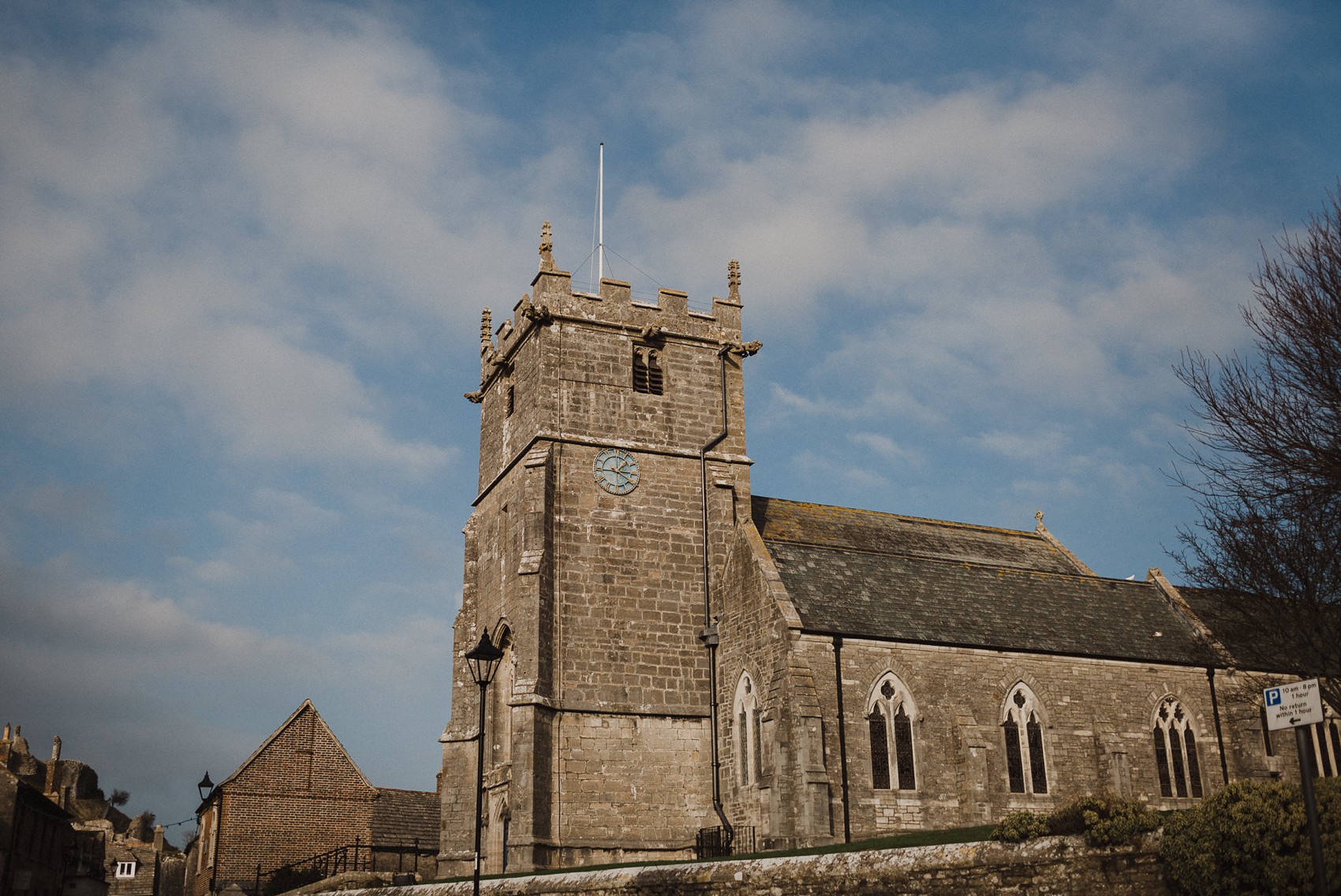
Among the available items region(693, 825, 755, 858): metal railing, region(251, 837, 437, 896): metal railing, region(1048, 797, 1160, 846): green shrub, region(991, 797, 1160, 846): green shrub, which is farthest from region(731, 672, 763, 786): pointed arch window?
region(251, 837, 437, 896): metal railing

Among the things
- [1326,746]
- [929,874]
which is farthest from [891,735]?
[1326,746]

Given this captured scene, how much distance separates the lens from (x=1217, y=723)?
32.1 m

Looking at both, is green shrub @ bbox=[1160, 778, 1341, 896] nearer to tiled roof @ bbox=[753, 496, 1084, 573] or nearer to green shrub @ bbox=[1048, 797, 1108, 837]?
green shrub @ bbox=[1048, 797, 1108, 837]

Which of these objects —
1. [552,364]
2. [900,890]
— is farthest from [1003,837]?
[552,364]

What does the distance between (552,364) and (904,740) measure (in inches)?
540

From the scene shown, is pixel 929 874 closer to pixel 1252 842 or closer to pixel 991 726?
pixel 1252 842

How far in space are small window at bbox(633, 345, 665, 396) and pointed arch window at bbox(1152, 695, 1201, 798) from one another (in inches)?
647

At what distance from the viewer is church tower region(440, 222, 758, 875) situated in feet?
95.0

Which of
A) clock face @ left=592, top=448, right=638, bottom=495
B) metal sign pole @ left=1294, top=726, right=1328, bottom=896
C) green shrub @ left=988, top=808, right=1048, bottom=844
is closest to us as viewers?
metal sign pole @ left=1294, top=726, right=1328, bottom=896

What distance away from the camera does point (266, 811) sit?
40562 millimetres

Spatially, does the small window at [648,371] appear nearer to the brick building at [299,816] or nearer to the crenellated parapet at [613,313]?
the crenellated parapet at [613,313]

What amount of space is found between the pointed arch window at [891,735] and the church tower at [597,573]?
4.40m

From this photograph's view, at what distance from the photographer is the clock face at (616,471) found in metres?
32.1

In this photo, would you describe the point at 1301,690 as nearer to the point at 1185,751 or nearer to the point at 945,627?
the point at 945,627
